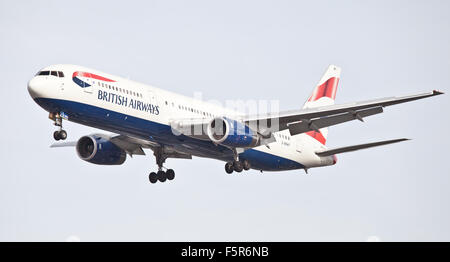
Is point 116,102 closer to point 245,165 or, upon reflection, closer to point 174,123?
point 174,123

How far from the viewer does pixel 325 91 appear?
63.4 m

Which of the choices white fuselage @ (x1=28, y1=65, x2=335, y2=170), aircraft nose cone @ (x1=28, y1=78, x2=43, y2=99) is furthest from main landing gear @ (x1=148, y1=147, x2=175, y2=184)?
aircraft nose cone @ (x1=28, y1=78, x2=43, y2=99)

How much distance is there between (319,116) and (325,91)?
1328cm

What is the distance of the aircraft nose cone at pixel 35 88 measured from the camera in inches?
1823

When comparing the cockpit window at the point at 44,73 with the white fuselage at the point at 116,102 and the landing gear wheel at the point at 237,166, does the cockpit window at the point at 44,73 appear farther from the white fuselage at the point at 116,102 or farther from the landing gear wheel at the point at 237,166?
the landing gear wheel at the point at 237,166

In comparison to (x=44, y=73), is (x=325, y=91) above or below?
above

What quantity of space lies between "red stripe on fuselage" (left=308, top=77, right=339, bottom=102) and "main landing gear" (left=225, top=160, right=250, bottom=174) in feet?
33.9

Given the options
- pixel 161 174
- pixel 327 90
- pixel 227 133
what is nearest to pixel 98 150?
pixel 161 174

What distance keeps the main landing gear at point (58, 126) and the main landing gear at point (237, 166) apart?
36.0 ft

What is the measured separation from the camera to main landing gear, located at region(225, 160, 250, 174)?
53128 millimetres

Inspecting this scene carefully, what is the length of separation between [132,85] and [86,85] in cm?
301

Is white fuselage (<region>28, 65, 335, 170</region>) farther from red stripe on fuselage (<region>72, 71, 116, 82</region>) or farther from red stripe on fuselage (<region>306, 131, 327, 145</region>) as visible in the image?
red stripe on fuselage (<region>306, 131, 327, 145</region>)
